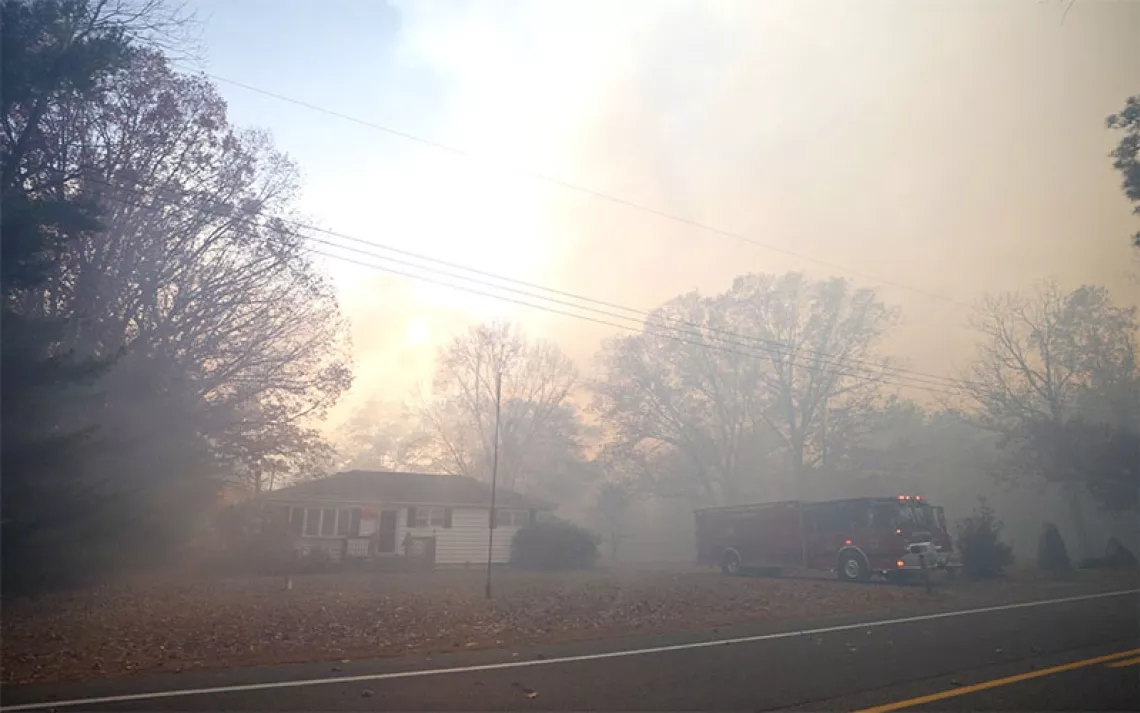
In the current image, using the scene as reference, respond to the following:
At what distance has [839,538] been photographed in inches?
965

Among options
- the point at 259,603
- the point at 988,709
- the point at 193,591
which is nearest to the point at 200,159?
the point at 193,591

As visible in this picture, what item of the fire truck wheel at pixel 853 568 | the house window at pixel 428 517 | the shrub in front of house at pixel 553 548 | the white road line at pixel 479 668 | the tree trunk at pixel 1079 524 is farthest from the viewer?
the tree trunk at pixel 1079 524

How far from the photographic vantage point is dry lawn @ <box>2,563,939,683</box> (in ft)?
33.7

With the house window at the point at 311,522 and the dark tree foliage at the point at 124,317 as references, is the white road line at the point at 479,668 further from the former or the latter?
the house window at the point at 311,522

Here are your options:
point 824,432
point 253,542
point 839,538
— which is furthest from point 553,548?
point 824,432

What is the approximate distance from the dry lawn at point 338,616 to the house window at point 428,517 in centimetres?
1132

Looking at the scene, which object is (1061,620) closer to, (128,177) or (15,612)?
(15,612)

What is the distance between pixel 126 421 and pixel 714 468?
36.7 m

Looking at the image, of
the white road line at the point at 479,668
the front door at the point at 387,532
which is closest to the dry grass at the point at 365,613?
the white road line at the point at 479,668

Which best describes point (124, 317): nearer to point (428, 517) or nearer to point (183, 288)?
point (183, 288)

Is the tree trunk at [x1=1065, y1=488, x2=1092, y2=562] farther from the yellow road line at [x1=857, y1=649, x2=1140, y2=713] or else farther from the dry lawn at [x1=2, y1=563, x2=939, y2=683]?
the yellow road line at [x1=857, y1=649, x2=1140, y2=713]

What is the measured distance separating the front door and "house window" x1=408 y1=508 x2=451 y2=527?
694 millimetres

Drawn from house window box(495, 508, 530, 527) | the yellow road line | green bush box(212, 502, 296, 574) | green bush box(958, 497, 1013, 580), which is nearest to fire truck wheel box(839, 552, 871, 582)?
green bush box(958, 497, 1013, 580)

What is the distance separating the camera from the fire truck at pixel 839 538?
22.4 meters
